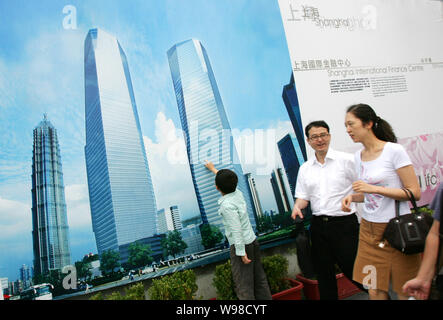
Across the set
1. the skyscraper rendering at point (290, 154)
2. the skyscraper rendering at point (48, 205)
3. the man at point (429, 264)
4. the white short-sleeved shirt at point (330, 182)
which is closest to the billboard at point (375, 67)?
the skyscraper rendering at point (290, 154)

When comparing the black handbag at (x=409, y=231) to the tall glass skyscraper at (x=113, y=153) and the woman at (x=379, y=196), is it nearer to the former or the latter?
the woman at (x=379, y=196)

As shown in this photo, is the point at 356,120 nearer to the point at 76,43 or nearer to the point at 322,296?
the point at 322,296

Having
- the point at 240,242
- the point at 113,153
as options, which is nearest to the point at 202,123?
the point at 113,153

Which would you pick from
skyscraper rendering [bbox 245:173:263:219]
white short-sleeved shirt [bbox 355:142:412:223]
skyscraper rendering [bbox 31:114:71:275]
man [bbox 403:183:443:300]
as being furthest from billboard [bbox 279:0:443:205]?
skyscraper rendering [bbox 31:114:71:275]

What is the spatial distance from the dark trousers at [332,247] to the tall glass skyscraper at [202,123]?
0.89 meters

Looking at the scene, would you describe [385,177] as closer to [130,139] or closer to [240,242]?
[240,242]

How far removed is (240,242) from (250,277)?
33 centimetres

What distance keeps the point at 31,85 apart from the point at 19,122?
338mm

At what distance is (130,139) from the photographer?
257cm

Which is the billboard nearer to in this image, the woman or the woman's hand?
the woman

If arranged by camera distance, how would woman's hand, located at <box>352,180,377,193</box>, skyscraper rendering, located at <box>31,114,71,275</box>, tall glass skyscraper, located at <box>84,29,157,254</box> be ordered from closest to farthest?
woman's hand, located at <box>352,180,377,193</box>
skyscraper rendering, located at <box>31,114,71,275</box>
tall glass skyscraper, located at <box>84,29,157,254</box>

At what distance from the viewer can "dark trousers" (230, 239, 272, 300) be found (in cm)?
195

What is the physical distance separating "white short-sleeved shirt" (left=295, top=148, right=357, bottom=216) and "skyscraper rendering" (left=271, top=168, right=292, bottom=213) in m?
0.87
